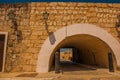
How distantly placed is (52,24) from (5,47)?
2551 millimetres

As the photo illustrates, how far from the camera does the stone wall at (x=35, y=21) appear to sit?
27.1 ft

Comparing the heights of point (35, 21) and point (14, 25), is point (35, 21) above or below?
above

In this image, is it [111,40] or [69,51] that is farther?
[69,51]

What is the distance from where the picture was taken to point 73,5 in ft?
28.4

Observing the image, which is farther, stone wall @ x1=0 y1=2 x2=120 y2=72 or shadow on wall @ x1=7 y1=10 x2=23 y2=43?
shadow on wall @ x1=7 y1=10 x2=23 y2=43

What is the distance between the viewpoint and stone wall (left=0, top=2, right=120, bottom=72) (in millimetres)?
8250

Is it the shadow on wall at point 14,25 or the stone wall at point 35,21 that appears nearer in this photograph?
the stone wall at point 35,21

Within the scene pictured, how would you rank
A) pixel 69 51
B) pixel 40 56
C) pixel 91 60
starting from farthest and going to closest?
pixel 69 51, pixel 91 60, pixel 40 56

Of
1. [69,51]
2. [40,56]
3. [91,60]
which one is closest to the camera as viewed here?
[40,56]

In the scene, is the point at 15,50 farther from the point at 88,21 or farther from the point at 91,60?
the point at 91,60

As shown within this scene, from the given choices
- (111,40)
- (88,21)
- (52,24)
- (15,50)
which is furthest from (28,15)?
(111,40)

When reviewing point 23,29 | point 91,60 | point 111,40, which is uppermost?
point 23,29

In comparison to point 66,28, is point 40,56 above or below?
below

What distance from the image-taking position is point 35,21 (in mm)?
8523
